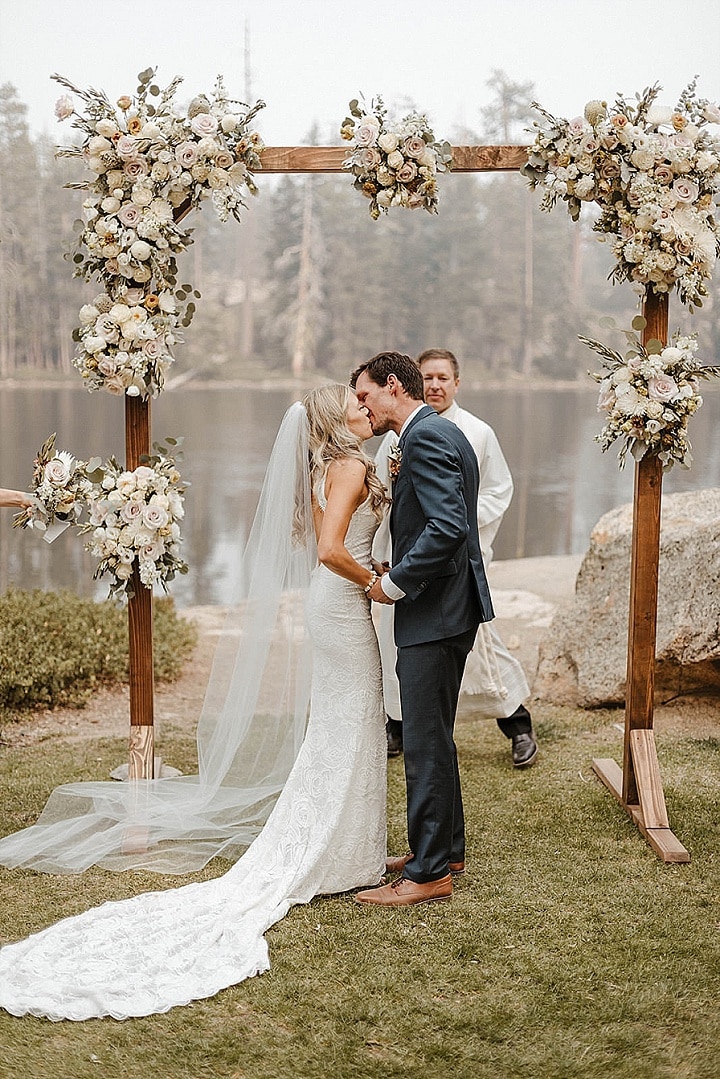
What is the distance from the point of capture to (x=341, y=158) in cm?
432

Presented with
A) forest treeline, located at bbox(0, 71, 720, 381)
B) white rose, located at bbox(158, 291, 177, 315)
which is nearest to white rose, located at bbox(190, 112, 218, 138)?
white rose, located at bbox(158, 291, 177, 315)

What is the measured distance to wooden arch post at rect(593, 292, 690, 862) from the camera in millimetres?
4344

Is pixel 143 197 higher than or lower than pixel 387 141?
lower

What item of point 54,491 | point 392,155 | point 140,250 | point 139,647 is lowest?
point 139,647

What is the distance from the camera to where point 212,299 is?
61.4ft

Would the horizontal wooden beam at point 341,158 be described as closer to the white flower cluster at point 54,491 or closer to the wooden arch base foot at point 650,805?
the white flower cluster at point 54,491

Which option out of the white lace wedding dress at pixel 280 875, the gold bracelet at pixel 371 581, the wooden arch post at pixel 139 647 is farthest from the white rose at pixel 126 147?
the gold bracelet at pixel 371 581

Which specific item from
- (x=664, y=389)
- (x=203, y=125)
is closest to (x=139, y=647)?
(x=203, y=125)

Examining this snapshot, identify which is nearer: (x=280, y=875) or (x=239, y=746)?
(x=280, y=875)

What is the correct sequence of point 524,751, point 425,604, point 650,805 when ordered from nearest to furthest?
point 425,604, point 650,805, point 524,751

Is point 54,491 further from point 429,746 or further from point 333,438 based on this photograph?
point 429,746

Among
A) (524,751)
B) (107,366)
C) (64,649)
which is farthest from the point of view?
(64,649)

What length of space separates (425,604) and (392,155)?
1769mm

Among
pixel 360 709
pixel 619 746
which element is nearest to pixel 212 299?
pixel 619 746
